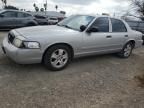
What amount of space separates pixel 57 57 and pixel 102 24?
1.95m

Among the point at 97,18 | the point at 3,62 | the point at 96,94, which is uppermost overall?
the point at 97,18

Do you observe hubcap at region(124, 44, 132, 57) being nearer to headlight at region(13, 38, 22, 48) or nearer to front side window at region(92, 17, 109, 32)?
front side window at region(92, 17, 109, 32)

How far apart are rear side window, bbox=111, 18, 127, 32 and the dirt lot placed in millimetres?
1331

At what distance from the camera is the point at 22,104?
3248 millimetres

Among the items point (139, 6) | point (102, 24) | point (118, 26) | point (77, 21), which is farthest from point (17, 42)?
point (139, 6)

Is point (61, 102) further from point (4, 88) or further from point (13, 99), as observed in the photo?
point (4, 88)

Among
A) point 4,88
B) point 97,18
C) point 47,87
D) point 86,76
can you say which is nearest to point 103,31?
point 97,18

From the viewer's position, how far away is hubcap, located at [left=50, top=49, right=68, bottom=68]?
472 centimetres

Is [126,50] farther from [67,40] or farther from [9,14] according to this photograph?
[9,14]

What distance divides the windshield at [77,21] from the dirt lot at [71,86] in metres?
1.11

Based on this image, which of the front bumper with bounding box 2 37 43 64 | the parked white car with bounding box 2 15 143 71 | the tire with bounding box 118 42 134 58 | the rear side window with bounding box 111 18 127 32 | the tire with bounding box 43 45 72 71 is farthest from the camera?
the tire with bounding box 118 42 134 58

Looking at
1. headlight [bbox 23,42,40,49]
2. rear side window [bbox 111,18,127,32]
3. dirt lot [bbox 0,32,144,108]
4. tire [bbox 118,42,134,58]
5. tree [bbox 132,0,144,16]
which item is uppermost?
tree [bbox 132,0,144,16]

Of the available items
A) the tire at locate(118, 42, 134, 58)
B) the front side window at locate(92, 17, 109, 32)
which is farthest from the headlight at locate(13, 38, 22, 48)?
the tire at locate(118, 42, 134, 58)

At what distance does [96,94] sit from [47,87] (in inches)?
40.7
